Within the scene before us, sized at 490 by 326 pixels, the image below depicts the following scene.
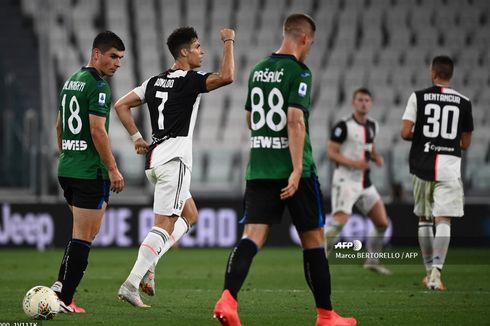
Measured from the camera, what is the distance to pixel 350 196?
1303 cm

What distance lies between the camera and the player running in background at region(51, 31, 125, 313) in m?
8.21

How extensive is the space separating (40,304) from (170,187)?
1.55 metres

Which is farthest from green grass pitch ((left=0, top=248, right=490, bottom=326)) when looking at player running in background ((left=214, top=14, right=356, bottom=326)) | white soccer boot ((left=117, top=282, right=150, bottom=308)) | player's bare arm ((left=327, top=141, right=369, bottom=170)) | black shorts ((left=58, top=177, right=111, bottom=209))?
player's bare arm ((left=327, top=141, right=369, bottom=170))

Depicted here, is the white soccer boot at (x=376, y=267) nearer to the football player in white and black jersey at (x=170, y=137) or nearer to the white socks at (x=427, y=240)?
the white socks at (x=427, y=240)

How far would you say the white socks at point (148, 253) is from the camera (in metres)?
8.34

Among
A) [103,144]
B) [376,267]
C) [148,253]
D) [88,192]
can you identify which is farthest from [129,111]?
[376,267]

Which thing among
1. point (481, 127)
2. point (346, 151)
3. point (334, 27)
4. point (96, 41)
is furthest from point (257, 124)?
point (334, 27)

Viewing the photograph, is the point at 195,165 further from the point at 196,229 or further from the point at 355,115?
the point at 355,115

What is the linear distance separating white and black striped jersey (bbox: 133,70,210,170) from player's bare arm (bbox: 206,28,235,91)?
0.27m

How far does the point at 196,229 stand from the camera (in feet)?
59.0

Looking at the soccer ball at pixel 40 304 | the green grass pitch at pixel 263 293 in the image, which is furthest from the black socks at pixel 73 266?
the soccer ball at pixel 40 304

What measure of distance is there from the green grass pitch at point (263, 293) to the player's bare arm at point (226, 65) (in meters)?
1.84

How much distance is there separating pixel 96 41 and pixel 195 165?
959cm

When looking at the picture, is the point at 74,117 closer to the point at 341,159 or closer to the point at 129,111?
the point at 129,111
